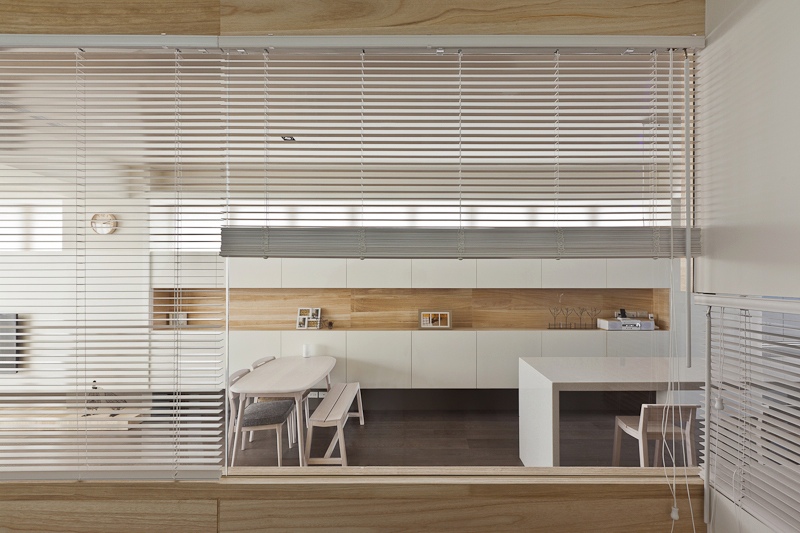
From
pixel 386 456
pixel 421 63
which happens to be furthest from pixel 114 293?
pixel 421 63

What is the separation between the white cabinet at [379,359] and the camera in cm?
155

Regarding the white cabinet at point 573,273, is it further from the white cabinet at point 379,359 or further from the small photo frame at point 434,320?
the white cabinet at point 379,359

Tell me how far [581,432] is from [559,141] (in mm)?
→ 1075

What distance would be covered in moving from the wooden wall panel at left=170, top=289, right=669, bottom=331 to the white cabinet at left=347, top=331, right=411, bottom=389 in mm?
35

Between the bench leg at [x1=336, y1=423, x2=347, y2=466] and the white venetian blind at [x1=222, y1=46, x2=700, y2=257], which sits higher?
the white venetian blind at [x1=222, y1=46, x2=700, y2=257]

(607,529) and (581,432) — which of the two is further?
(581,432)

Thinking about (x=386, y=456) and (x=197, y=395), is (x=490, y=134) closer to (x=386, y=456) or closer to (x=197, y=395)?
(x=386, y=456)

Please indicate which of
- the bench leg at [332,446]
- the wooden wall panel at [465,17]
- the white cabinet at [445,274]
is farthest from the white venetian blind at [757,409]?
the bench leg at [332,446]

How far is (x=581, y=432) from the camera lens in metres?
1.63

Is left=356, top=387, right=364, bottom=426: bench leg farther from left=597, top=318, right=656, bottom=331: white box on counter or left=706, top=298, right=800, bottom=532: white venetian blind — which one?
left=706, top=298, right=800, bottom=532: white venetian blind

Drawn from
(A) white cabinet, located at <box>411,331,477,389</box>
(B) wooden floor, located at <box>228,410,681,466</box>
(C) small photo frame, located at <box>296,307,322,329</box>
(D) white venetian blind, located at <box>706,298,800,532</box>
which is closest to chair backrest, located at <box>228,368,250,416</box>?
(B) wooden floor, located at <box>228,410,681,466</box>

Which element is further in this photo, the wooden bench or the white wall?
the wooden bench

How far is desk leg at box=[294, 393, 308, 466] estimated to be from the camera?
60.9 inches

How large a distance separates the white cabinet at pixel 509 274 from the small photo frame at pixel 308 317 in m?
0.58
